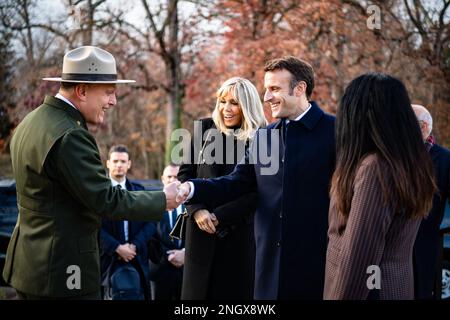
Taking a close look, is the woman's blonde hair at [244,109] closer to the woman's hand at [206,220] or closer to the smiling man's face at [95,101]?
the woman's hand at [206,220]

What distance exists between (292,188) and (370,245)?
115 centimetres

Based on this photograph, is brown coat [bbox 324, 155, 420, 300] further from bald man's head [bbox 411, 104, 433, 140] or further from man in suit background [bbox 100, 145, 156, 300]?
man in suit background [bbox 100, 145, 156, 300]

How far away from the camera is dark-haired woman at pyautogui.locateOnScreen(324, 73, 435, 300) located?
270 centimetres

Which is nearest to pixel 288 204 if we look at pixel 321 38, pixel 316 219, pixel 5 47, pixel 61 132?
pixel 316 219

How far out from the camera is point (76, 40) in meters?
16.5

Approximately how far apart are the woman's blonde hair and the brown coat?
197 centimetres

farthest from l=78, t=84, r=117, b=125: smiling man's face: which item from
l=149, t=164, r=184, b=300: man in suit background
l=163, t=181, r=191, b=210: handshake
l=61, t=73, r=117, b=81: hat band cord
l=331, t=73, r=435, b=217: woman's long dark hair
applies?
l=149, t=164, r=184, b=300: man in suit background

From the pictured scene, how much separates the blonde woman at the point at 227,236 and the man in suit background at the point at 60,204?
52.5 inches

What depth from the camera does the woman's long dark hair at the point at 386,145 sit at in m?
2.71

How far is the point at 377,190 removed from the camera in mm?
2689

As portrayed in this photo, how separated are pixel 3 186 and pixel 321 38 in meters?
9.04

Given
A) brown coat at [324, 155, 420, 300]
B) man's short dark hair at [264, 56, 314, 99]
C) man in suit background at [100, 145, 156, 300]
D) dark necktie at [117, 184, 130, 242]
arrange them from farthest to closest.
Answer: dark necktie at [117, 184, 130, 242] → man in suit background at [100, 145, 156, 300] → man's short dark hair at [264, 56, 314, 99] → brown coat at [324, 155, 420, 300]

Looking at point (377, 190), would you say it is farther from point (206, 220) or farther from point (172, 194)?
point (206, 220)
